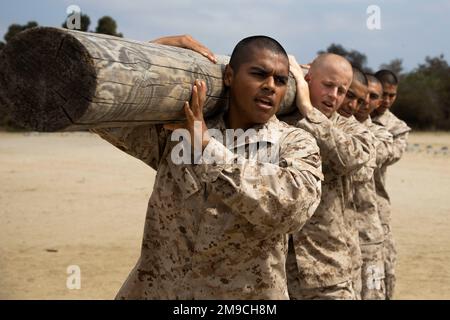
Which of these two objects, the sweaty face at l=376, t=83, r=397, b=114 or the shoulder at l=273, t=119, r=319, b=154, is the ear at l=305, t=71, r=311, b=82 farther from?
the sweaty face at l=376, t=83, r=397, b=114

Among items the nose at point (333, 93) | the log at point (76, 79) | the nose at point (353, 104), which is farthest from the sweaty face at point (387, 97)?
the log at point (76, 79)

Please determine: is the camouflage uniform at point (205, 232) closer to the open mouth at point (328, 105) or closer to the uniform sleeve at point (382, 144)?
the open mouth at point (328, 105)

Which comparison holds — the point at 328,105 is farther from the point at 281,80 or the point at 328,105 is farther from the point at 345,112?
the point at 281,80

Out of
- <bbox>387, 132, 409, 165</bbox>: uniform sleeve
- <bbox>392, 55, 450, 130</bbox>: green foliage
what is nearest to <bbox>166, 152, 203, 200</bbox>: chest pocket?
<bbox>387, 132, 409, 165</bbox>: uniform sleeve

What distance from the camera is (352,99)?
484 cm

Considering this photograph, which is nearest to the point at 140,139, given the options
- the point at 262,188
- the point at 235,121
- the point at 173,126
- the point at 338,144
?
the point at 173,126

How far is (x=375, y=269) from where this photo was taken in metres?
5.55

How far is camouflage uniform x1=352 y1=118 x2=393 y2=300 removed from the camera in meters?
5.52

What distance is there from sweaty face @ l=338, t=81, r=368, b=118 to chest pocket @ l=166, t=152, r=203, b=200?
7.07 ft

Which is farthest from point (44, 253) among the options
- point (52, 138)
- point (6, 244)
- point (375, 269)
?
point (52, 138)

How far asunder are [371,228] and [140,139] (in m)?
3.24

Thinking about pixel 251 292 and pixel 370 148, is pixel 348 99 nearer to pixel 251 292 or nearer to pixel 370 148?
pixel 370 148

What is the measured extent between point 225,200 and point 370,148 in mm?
1919

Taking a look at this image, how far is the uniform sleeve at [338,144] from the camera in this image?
3.87m
